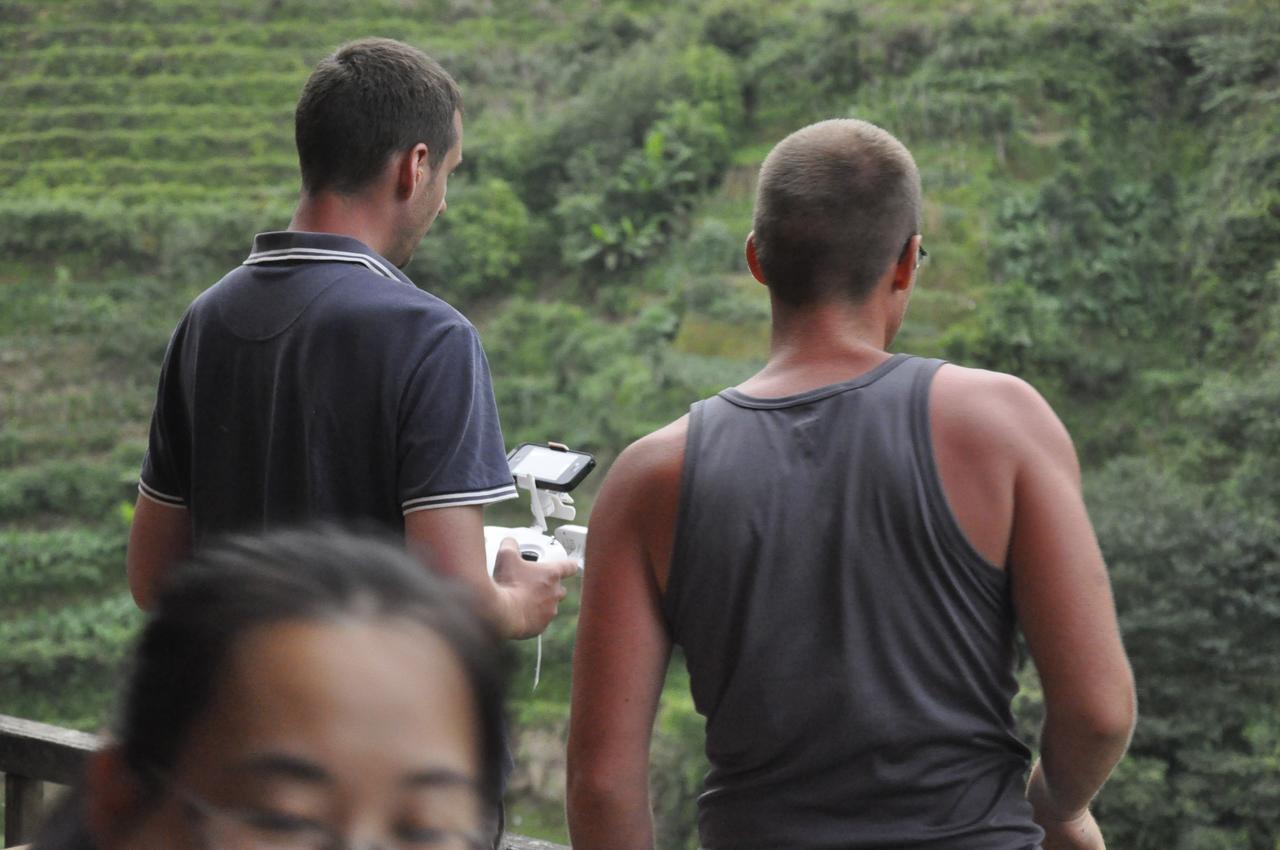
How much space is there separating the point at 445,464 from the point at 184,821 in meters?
0.98

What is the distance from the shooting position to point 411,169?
170 cm

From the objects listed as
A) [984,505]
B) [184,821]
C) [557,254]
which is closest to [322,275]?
[984,505]

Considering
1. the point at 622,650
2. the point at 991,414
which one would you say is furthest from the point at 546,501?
the point at 991,414

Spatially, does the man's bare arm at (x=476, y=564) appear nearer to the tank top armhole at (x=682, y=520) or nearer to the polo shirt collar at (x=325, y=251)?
the tank top armhole at (x=682, y=520)

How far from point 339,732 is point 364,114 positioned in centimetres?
122

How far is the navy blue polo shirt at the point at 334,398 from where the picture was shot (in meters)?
1.57

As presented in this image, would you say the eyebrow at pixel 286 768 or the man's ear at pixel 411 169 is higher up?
the man's ear at pixel 411 169

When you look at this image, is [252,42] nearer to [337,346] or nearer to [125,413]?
[125,413]

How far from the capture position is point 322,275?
1632 millimetres

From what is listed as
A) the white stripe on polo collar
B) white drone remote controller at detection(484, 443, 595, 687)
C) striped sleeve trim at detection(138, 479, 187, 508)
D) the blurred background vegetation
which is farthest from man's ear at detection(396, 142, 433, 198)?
the blurred background vegetation

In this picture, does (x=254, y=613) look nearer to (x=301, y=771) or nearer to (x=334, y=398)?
(x=301, y=771)

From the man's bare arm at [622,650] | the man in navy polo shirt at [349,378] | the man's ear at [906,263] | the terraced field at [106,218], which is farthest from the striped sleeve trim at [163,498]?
the terraced field at [106,218]

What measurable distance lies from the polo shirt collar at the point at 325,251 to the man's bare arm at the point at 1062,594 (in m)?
0.72

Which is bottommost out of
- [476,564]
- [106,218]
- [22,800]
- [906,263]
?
[106,218]
